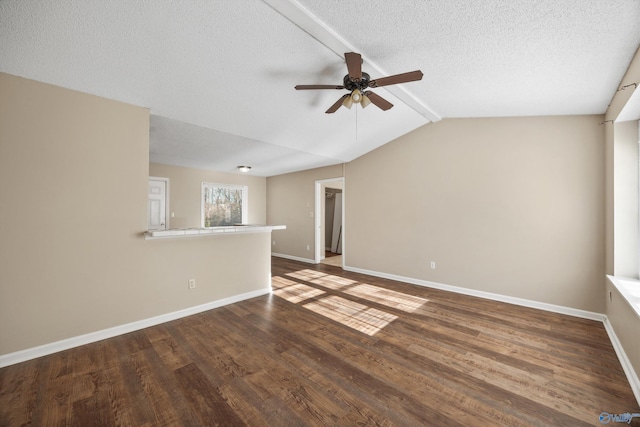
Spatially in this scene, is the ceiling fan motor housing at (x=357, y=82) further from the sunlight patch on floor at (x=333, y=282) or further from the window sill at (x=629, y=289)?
the sunlight patch on floor at (x=333, y=282)

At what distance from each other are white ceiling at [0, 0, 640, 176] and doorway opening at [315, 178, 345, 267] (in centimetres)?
328

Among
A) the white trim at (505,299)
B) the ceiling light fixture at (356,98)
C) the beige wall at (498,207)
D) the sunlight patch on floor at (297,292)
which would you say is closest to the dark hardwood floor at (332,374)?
the white trim at (505,299)

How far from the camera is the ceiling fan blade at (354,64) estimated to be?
80.0 inches

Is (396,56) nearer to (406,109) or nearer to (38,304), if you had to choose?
(406,109)

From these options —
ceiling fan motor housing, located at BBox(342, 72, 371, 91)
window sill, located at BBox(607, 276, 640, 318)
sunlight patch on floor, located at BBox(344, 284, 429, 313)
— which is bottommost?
sunlight patch on floor, located at BBox(344, 284, 429, 313)

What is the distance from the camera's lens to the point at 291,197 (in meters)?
6.95

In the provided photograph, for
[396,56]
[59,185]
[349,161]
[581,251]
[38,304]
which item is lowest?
[38,304]

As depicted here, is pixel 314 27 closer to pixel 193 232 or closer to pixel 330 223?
pixel 193 232

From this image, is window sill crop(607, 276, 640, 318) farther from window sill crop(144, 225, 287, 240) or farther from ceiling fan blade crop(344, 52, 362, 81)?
window sill crop(144, 225, 287, 240)

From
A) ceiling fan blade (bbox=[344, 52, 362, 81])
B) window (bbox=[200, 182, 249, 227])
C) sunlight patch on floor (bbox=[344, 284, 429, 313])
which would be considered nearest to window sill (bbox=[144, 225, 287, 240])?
sunlight patch on floor (bbox=[344, 284, 429, 313])

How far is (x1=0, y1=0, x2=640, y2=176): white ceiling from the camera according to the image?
5.86 ft

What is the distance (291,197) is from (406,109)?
3938mm

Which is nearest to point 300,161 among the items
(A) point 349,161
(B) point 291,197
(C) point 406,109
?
(A) point 349,161

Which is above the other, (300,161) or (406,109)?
(406,109)
